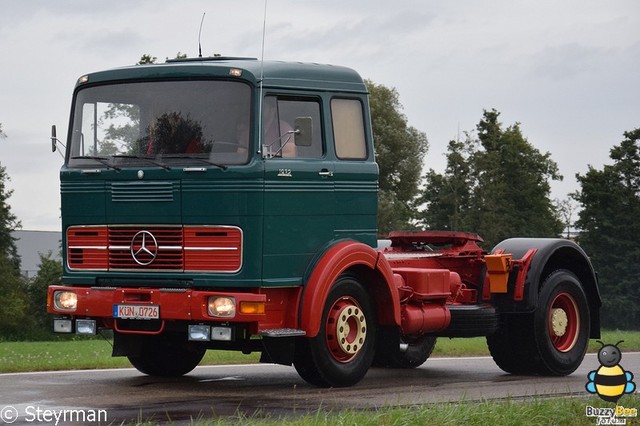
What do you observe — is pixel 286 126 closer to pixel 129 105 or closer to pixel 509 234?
pixel 129 105

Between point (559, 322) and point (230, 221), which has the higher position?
point (230, 221)

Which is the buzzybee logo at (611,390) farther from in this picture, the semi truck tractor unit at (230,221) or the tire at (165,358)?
the tire at (165,358)

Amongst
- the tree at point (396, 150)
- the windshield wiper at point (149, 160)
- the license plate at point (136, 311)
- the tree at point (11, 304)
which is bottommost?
the tree at point (11, 304)

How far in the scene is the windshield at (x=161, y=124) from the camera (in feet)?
43.1

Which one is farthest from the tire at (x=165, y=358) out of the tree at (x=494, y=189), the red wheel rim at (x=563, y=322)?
the tree at (x=494, y=189)

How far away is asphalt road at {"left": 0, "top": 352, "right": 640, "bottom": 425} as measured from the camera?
11.1 m

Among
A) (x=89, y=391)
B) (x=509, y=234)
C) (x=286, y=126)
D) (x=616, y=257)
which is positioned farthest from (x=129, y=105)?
(x=616, y=257)

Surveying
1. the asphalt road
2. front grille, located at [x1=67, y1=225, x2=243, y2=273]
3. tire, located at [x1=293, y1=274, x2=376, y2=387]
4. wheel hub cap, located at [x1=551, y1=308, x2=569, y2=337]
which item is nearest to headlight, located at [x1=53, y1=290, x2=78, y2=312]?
front grille, located at [x1=67, y1=225, x2=243, y2=273]

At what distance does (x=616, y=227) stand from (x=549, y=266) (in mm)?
61234

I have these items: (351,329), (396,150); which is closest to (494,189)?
(396,150)

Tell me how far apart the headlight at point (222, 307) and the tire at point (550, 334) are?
4.33m

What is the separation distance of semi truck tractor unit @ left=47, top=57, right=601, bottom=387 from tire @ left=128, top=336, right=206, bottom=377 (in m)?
0.02

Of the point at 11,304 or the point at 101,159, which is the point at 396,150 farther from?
the point at 101,159

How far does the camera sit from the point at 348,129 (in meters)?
14.1
